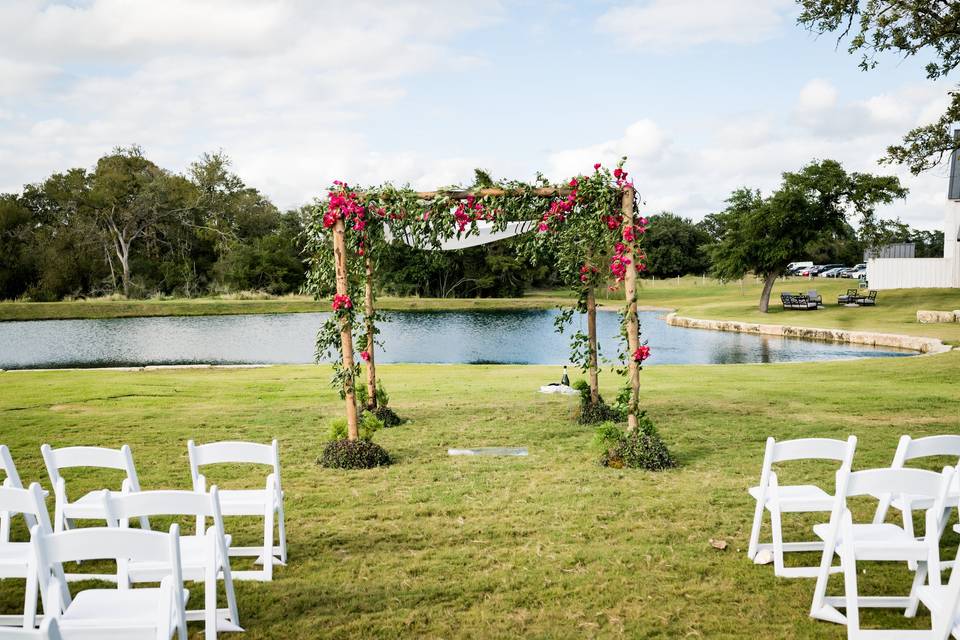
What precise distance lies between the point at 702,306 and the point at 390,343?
22.3 m

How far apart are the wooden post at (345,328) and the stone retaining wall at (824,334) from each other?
18.6 m

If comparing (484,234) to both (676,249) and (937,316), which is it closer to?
(937,316)

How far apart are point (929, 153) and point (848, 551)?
29.9ft

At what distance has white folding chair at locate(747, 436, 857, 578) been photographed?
14.8ft

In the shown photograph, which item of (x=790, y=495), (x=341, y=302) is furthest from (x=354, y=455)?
(x=790, y=495)

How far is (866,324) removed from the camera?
1148 inches

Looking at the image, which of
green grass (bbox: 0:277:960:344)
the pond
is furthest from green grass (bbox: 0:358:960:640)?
green grass (bbox: 0:277:960:344)

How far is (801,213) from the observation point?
3472cm

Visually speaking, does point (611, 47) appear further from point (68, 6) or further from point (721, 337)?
point (68, 6)

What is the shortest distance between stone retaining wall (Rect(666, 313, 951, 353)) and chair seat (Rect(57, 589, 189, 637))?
21.9 metres

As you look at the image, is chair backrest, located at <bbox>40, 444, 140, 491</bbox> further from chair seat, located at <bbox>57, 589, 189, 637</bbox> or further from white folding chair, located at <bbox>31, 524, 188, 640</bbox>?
white folding chair, located at <bbox>31, 524, 188, 640</bbox>

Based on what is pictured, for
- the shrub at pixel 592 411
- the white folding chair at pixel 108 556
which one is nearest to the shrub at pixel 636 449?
the shrub at pixel 592 411

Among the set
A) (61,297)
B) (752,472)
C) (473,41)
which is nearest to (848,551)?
(752,472)

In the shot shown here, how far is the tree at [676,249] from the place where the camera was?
72.4 m
